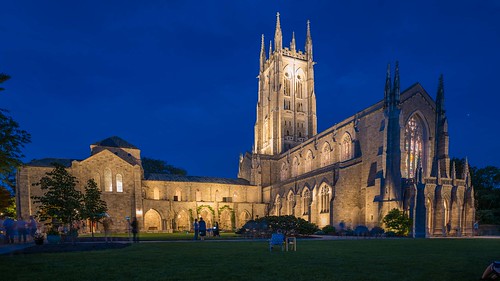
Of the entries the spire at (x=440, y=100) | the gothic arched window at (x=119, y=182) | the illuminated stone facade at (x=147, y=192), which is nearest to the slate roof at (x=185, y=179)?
the illuminated stone facade at (x=147, y=192)

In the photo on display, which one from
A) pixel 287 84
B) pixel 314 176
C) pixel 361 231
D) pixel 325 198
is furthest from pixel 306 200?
pixel 287 84

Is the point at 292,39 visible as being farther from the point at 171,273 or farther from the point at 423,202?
the point at 171,273

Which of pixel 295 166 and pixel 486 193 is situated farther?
pixel 295 166

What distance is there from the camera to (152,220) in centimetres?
5225

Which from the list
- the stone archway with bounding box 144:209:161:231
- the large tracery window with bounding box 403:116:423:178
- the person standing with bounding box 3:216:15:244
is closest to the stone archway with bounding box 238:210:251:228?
the stone archway with bounding box 144:209:161:231

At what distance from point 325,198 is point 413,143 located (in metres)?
12.7

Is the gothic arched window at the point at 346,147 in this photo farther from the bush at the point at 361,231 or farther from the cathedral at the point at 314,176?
the bush at the point at 361,231

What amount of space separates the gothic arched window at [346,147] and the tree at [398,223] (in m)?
15.0

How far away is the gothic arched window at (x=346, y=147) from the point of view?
154ft

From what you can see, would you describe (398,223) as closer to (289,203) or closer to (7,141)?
(289,203)

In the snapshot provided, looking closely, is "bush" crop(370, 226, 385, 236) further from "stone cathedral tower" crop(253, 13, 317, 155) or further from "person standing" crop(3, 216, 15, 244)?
"stone cathedral tower" crop(253, 13, 317, 155)

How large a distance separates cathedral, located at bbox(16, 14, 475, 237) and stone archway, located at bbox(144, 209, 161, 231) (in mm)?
153

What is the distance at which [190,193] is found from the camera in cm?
5712

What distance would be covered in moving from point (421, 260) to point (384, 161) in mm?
26992
